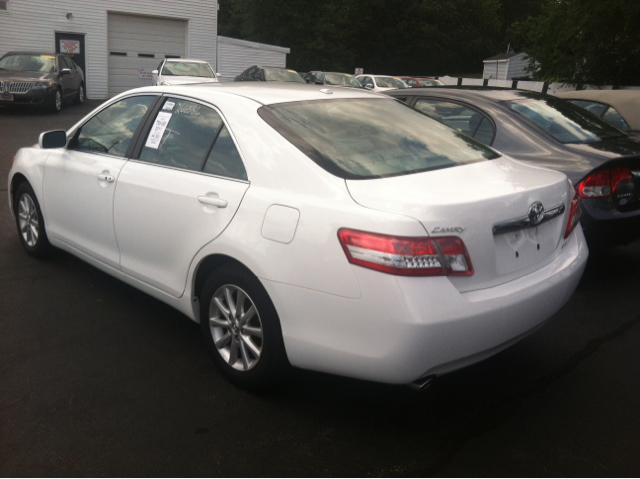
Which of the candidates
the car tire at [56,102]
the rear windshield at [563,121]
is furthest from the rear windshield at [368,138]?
the car tire at [56,102]

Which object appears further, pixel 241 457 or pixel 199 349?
pixel 199 349

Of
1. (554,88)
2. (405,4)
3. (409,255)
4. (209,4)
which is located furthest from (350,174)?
(405,4)

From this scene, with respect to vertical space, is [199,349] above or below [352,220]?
below

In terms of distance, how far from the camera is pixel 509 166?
3615 mm

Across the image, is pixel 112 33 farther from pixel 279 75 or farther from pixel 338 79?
pixel 338 79

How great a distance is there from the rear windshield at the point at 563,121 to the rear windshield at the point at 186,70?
15720mm

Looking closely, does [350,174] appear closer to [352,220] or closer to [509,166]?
[352,220]

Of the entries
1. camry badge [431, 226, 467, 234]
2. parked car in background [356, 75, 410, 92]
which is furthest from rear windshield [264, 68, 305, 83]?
camry badge [431, 226, 467, 234]

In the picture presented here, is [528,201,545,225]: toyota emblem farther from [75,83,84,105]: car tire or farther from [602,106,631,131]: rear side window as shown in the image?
[75,83,84,105]: car tire

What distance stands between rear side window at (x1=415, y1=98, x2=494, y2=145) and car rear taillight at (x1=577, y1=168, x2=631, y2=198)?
0.98 metres

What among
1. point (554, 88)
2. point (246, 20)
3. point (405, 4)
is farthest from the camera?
point (405, 4)

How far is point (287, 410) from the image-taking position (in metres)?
3.26

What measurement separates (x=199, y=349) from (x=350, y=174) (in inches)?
62.3

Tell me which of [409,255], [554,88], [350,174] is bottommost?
[554,88]
